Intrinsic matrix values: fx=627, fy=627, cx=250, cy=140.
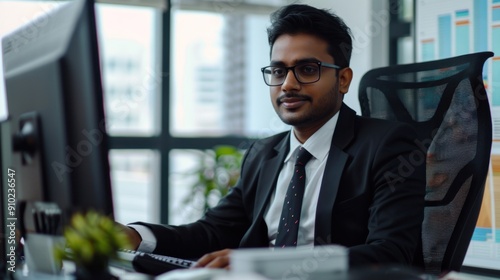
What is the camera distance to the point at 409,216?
1.57 meters

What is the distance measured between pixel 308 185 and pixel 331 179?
0.08 metres

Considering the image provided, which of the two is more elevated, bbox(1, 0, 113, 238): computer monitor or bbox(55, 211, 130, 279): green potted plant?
bbox(1, 0, 113, 238): computer monitor

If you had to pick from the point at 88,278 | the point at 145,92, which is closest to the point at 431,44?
the point at 145,92

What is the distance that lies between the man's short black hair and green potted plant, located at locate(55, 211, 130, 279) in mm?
1081

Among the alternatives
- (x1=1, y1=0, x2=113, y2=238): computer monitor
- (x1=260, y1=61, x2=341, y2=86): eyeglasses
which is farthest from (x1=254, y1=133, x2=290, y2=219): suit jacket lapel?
(x1=1, y1=0, x2=113, y2=238): computer monitor

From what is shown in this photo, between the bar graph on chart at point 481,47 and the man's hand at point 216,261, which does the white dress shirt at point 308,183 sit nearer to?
the man's hand at point 216,261

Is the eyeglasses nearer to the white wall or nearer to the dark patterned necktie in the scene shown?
the dark patterned necktie

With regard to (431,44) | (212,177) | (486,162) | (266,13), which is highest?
(266,13)

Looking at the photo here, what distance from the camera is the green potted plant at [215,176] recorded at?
412 centimetres

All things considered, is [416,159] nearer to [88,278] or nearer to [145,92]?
[88,278]

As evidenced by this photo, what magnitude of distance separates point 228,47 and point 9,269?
3828mm

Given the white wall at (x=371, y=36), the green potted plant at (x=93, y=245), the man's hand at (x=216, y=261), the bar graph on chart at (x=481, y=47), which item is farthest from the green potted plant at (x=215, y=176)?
the green potted plant at (x=93, y=245)

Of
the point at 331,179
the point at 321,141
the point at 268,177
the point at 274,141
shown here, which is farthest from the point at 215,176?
the point at 331,179

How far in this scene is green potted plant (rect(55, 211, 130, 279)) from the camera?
95 cm
